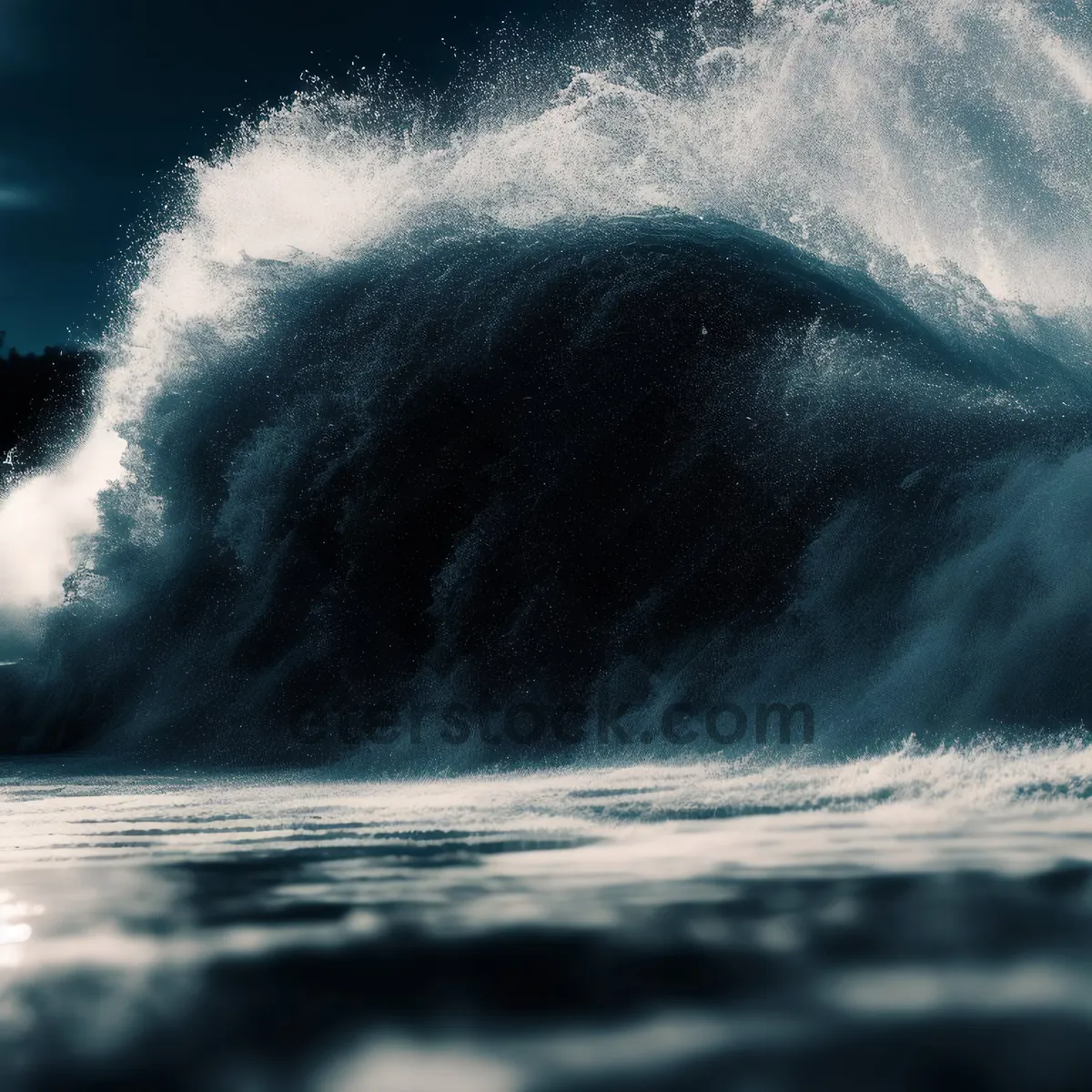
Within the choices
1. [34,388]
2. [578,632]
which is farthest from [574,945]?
[34,388]

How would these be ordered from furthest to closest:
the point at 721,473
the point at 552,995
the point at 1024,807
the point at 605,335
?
1. the point at 605,335
2. the point at 721,473
3. the point at 1024,807
4. the point at 552,995

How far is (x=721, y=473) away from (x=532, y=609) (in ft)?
5.92

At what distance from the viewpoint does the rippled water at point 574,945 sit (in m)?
2.31

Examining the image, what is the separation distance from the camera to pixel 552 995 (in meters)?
2.71

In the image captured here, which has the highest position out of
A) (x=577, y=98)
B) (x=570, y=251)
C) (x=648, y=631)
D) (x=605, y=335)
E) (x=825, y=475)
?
(x=577, y=98)

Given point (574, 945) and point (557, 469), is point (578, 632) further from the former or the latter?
point (574, 945)

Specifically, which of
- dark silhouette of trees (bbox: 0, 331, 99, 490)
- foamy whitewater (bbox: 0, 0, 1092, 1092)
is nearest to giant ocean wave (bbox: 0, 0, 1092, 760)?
foamy whitewater (bbox: 0, 0, 1092, 1092)

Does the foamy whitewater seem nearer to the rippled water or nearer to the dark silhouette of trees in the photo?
the rippled water

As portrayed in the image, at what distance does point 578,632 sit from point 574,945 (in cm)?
710

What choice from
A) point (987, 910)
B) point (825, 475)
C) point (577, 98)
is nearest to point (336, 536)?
point (825, 475)

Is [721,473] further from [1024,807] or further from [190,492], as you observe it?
[1024,807]

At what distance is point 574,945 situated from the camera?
10.3ft

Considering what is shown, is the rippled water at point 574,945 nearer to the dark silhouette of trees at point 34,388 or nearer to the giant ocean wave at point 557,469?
the giant ocean wave at point 557,469

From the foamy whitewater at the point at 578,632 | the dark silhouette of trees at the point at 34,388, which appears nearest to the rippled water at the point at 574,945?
the foamy whitewater at the point at 578,632
